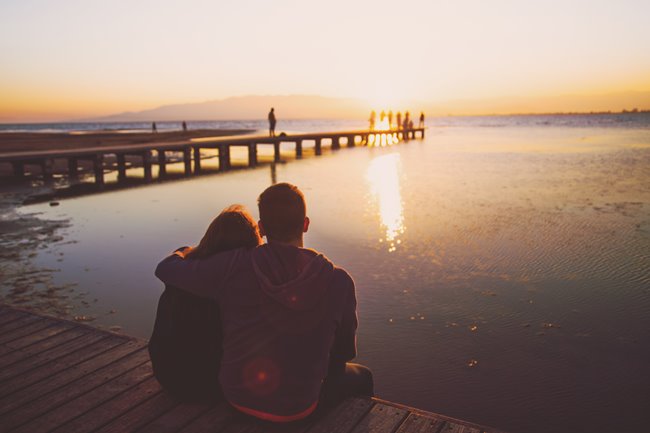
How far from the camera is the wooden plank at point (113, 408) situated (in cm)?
312

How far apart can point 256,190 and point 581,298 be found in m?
12.9

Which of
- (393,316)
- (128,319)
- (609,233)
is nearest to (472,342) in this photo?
(393,316)

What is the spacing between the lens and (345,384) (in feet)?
10.7

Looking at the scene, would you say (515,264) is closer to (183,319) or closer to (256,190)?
(183,319)

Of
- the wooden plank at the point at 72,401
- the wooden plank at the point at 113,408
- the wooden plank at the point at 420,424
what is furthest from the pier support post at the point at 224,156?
the wooden plank at the point at 420,424

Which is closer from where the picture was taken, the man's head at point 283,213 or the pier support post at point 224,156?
the man's head at point 283,213

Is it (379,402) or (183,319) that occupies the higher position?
(183,319)

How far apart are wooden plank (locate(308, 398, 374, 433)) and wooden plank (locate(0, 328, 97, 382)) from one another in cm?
237

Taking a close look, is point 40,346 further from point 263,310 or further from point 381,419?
point 381,419

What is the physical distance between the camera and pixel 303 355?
A: 2686mm

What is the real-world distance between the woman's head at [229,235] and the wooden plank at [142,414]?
1103 millimetres

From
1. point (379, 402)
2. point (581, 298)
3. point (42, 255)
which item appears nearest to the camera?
point (379, 402)

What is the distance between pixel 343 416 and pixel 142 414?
1.26 m

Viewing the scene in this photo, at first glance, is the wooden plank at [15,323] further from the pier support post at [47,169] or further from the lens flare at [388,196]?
the pier support post at [47,169]
